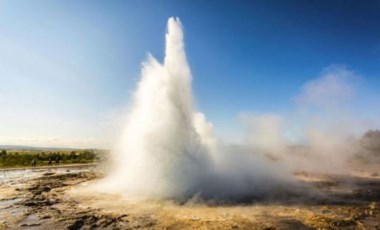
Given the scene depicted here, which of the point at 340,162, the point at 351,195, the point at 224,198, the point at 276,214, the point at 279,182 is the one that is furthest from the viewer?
the point at 340,162

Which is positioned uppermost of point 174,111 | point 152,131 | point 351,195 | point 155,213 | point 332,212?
point 174,111

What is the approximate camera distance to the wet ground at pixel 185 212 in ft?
39.3

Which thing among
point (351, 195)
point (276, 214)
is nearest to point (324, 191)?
point (351, 195)

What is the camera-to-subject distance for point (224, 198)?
674 inches

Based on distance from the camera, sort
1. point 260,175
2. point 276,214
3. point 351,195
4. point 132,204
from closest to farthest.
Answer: point 276,214 → point 132,204 → point 351,195 → point 260,175

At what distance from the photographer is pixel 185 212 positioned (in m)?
13.9

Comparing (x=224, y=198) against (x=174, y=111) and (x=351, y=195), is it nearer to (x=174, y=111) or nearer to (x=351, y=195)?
(x=174, y=111)

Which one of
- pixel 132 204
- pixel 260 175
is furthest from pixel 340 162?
pixel 132 204

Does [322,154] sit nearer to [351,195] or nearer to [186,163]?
[351,195]

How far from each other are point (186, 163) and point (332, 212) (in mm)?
8112

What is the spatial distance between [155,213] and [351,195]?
11.6 meters

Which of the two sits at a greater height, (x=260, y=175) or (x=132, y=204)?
(x=260, y=175)

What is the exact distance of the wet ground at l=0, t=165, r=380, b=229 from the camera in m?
12.0

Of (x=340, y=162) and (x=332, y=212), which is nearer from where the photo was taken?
(x=332, y=212)
